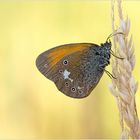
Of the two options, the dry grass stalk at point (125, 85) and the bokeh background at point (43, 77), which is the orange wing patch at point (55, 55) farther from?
the bokeh background at point (43, 77)

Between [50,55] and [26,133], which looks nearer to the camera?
[50,55]

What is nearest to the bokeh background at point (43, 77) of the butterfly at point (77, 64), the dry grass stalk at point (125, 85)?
the butterfly at point (77, 64)

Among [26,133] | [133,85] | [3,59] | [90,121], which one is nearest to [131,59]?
[133,85]

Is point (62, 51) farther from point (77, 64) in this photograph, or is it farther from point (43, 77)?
point (43, 77)

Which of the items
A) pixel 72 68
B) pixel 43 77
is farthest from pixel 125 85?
pixel 43 77

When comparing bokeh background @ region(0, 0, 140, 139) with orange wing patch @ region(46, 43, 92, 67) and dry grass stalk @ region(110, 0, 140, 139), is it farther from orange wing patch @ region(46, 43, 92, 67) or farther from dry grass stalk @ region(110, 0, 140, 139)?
dry grass stalk @ region(110, 0, 140, 139)

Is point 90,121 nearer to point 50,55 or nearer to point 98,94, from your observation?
point 98,94
